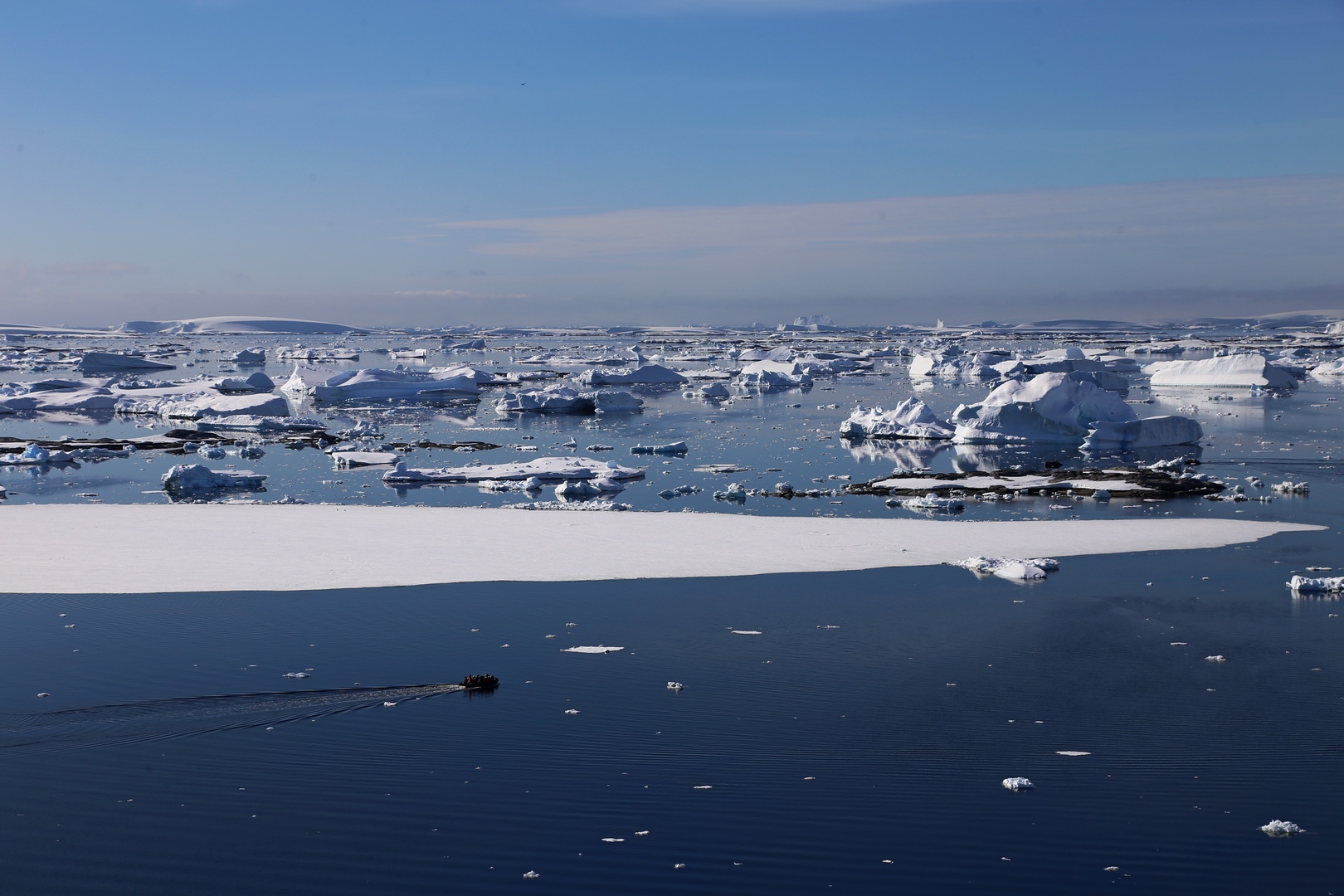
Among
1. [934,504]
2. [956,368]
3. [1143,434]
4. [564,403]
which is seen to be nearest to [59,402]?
[564,403]

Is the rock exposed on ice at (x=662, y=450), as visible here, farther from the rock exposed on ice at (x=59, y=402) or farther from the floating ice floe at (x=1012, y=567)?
the rock exposed on ice at (x=59, y=402)

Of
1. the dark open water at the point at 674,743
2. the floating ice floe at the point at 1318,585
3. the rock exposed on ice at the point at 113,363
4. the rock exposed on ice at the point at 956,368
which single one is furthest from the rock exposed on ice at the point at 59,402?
the floating ice floe at the point at 1318,585

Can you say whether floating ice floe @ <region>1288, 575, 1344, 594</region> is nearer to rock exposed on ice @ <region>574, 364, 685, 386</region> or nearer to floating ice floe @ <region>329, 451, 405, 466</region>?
floating ice floe @ <region>329, 451, 405, 466</region>

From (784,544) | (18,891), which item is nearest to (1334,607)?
(784,544)

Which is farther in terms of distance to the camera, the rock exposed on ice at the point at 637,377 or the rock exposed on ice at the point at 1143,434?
the rock exposed on ice at the point at 637,377

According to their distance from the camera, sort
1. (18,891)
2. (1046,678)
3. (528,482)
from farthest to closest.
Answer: (528,482)
(1046,678)
(18,891)

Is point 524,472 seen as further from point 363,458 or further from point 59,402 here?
point 59,402

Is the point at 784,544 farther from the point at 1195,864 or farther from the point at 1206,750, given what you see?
the point at 1195,864

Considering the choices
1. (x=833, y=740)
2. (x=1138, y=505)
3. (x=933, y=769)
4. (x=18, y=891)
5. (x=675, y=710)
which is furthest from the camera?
(x=1138, y=505)
